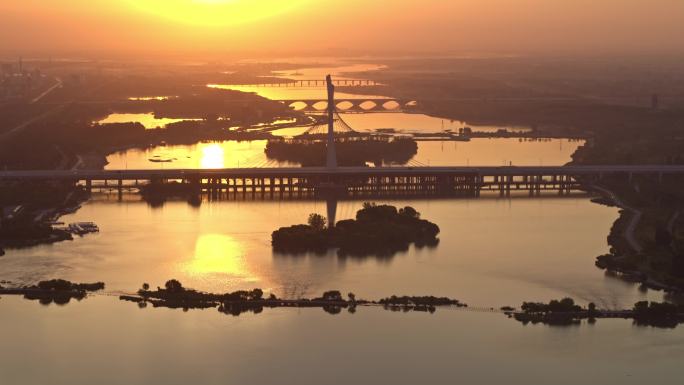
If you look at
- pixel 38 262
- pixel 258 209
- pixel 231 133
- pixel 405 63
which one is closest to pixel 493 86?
pixel 231 133

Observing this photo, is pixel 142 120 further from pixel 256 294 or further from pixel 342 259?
pixel 256 294

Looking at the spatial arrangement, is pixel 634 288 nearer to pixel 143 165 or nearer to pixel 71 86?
pixel 143 165

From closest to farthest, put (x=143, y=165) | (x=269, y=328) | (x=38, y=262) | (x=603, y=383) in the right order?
(x=603, y=383) → (x=269, y=328) → (x=38, y=262) → (x=143, y=165)

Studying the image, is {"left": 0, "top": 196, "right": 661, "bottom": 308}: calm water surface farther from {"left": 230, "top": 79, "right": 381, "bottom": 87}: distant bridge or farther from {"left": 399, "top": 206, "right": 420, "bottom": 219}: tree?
{"left": 230, "top": 79, "right": 381, "bottom": 87}: distant bridge

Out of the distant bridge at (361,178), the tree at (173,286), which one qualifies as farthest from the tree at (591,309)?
the distant bridge at (361,178)

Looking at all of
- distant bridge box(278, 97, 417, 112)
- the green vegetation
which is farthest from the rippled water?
the green vegetation

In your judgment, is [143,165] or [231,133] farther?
[231,133]
